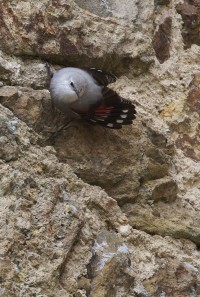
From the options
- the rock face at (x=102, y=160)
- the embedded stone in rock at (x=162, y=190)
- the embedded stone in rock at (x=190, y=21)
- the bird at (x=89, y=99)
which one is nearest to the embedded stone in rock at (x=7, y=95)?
the rock face at (x=102, y=160)

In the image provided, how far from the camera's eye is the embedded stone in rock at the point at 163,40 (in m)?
2.73

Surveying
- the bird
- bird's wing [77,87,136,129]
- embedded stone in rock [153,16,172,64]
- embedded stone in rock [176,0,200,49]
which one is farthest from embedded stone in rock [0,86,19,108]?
embedded stone in rock [176,0,200,49]

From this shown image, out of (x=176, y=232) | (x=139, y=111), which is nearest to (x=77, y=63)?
(x=139, y=111)

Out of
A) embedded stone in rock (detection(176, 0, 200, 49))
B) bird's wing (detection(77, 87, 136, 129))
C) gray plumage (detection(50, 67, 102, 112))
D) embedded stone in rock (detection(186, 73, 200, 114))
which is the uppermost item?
embedded stone in rock (detection(176, 0, 200, 49))

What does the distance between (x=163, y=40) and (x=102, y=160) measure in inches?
29.4

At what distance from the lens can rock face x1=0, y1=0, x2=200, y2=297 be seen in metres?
1.87

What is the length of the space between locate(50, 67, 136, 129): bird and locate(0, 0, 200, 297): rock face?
10 centimetres

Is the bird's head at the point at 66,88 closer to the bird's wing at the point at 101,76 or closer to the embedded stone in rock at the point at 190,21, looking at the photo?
the bird's wing at the point at 101,76

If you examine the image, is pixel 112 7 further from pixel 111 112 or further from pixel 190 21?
pixel 111 112

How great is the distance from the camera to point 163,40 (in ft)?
9.06

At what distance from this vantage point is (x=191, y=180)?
8.14ft

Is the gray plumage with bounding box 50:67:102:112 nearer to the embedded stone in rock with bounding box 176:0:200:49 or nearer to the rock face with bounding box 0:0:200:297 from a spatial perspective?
the rock face with bounding box 0:0:200:297

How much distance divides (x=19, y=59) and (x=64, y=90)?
285mm

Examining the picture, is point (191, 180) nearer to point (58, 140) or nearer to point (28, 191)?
point (58, 140)
